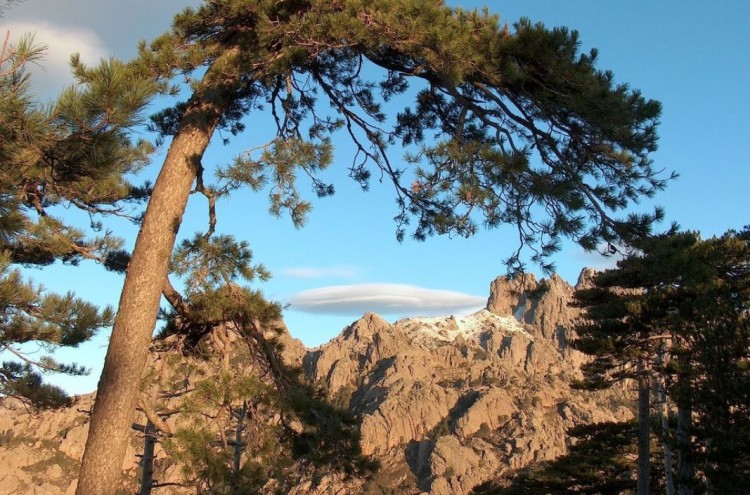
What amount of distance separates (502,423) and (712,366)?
77.2 metres

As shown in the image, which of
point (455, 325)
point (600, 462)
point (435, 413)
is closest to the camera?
point (600, 462)

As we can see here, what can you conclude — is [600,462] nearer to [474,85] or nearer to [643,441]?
[643,441]

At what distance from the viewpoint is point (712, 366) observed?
39.3ft

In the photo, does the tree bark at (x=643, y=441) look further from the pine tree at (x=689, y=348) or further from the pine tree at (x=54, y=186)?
the pine tree at (x=54, y=186)

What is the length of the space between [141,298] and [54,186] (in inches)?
77.1

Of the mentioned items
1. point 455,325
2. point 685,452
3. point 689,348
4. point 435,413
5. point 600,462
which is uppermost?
point 455,325

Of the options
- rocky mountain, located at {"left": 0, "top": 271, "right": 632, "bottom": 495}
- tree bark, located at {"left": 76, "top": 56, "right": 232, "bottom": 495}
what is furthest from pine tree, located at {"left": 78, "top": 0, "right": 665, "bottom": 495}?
rocky mountain, located at {"left": 0, "top": 271, "right": 632, "bottom": 495}

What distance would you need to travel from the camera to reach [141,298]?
13.6ft

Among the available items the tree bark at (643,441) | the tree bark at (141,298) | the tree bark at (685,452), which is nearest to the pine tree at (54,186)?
the tree bark at (141,298)

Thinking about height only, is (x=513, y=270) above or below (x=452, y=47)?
below

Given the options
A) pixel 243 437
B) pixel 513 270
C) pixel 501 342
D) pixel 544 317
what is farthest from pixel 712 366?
pixel 544 317

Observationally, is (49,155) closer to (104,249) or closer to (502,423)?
(104,249)

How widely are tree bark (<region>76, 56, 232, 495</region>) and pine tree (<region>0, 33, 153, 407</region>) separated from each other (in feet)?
1.64

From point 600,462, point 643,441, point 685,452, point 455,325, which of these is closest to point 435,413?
point 600,462
